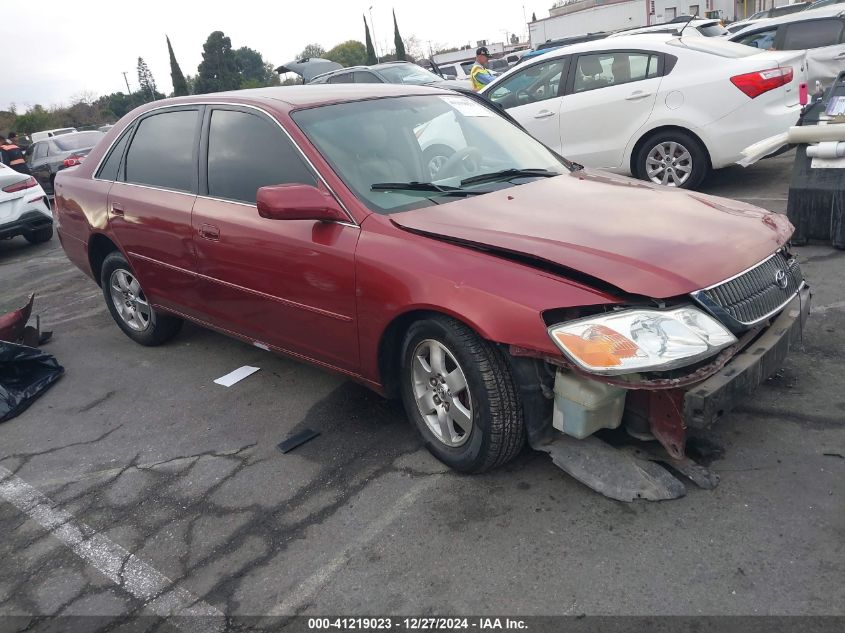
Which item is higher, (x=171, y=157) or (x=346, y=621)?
(x=171, y=157)

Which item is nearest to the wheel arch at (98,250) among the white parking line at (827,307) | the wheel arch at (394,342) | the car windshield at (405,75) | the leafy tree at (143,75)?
the wheel arch at (394,342)

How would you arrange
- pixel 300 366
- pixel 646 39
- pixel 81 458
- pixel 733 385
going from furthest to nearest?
pixel 646 39 < pixel 300 366 < pixel 81 458 < pixel 733 385

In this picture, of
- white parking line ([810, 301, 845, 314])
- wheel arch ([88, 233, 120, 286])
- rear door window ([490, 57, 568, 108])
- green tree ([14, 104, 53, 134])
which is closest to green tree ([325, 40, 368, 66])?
green tree ([14, 104, 53, 134])

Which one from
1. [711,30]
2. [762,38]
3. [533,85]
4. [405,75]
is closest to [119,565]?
[533,85]

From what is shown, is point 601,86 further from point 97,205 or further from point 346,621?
point 346,621

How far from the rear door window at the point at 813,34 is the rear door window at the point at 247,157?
962cm

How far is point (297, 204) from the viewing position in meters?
3.31

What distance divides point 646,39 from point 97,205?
577 cm

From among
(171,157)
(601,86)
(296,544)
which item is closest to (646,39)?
(601,86)

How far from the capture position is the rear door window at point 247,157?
3.71 metres

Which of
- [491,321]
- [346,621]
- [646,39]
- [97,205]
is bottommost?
[346,621]

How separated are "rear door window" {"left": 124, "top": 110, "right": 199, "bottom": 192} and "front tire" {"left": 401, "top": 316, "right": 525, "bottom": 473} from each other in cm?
205

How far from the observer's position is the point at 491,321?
9.16 ft

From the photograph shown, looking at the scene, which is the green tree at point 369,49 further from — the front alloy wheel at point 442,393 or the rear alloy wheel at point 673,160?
the front alloy wheel at point 442,393
